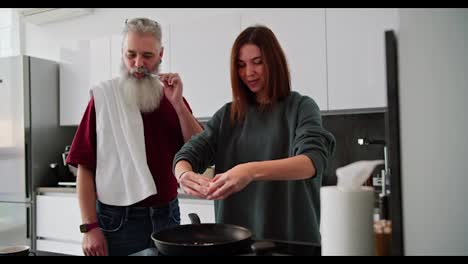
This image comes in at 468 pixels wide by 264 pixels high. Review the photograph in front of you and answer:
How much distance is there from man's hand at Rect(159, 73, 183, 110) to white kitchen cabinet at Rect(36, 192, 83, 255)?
172 cm

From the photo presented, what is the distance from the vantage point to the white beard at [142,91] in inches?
55.6

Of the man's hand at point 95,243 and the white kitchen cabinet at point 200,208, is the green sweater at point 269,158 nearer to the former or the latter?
the man's hand at point 95,243

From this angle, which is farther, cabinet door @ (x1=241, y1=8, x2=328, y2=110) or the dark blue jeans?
cabinet door @ (x1=241, y1=8, x2=328, y2=110)

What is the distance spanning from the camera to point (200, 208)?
2.49 meters

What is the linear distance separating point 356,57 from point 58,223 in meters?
2.23

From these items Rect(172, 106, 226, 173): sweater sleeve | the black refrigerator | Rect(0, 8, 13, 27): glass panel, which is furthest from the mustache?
Rect(0, 8, 13, 27): glass panel

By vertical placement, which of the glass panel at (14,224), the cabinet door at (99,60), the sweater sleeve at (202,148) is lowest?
the glass panel at (14,224)

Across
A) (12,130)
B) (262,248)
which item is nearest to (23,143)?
(12,130)

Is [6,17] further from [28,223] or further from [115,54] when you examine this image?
[28,223]

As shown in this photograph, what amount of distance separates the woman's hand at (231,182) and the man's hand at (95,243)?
1.81ft

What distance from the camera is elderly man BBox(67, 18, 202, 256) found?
52.7 inches

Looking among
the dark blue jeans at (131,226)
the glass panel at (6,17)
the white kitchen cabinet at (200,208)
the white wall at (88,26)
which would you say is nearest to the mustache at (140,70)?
the dark blue jeans at (131,226)

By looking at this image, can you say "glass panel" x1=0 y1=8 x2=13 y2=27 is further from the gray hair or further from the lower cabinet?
the gray hair
